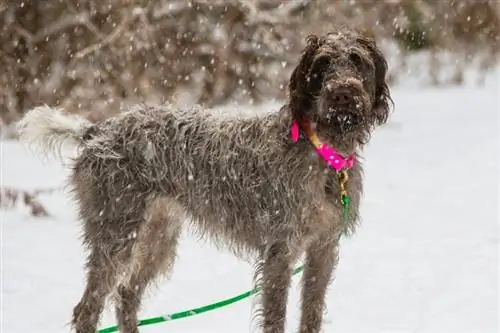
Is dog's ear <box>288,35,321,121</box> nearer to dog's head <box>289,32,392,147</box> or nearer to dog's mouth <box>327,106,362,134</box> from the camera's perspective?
dog's head <box>289,32,392,147</box>

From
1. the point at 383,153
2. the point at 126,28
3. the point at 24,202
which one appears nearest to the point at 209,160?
the point at 24,202

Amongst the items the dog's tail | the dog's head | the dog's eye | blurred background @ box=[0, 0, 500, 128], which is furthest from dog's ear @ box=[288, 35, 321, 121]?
blurred background @ box=[0, 0, 500, 128]

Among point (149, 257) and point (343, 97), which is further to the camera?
point (149, 257)

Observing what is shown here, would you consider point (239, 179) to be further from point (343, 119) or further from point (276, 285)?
point (343, 119)

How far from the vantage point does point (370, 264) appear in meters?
8.22

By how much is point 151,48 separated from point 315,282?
8.33 meters

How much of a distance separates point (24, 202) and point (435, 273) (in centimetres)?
409

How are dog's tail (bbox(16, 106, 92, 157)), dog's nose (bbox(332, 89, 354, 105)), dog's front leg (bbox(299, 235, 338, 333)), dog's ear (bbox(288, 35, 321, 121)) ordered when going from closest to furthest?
dog's nose (bbox(332, 89, 354, 105))
dog's ear (bbox(288, 35, 321, 121))
dog's front leg (bbox(299, 235, 338, 333))
dog's tail (bbox(16, 106, 92, 157))

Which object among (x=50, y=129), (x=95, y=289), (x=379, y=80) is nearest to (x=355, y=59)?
(x=379, y=80)

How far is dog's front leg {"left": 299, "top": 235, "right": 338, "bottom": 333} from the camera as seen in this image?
5.62m

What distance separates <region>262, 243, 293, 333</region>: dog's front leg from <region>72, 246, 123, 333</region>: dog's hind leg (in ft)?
3.36

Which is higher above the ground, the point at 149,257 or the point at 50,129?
the point at 50,129

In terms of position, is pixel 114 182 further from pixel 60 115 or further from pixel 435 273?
pixel 435 273

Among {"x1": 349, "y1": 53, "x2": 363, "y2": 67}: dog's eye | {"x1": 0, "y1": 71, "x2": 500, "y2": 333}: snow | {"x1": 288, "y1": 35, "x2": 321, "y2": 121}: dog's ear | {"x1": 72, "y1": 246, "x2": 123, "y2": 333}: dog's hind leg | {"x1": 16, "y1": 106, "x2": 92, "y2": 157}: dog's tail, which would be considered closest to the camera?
{"x1": 349, "y1": 53, "x2": 363, "y2": 67}: dog's eye
